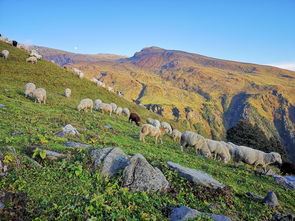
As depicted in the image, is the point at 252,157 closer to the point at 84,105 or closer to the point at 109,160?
the point at 109,160

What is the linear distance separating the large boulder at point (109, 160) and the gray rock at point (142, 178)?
1.87 feet

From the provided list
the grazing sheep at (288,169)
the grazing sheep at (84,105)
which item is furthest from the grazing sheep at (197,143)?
the grazing sheep at (84,105)

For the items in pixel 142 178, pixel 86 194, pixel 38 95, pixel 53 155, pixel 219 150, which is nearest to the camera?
pixel 86 194

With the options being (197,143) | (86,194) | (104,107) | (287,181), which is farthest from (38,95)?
(287,181)

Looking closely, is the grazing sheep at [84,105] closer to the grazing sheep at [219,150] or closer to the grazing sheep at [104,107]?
the grazing sheep at [104,107]

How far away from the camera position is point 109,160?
373 inches

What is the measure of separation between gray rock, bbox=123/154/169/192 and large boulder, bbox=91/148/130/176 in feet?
1.87

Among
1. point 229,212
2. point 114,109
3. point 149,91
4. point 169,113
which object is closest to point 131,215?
point 229,212

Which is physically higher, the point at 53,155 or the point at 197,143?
the point at 53,155

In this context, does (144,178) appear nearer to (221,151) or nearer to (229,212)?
(229,212)

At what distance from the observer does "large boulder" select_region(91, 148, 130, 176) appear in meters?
9.16

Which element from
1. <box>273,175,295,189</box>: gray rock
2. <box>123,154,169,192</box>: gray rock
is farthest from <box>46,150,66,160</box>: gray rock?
<box>273,175,295,189</box>: gray rock

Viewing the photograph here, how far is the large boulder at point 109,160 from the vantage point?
9.16 meters

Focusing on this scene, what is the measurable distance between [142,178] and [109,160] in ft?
5.86
